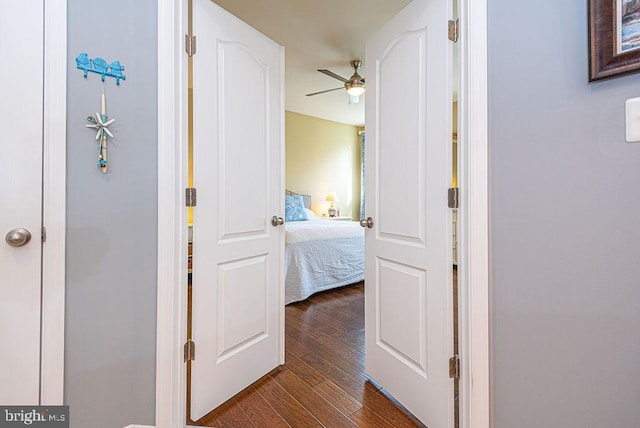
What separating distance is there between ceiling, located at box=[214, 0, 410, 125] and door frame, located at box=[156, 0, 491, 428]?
34.0 inches

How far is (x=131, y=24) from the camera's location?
1.20m

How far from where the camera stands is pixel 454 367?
4.17ft

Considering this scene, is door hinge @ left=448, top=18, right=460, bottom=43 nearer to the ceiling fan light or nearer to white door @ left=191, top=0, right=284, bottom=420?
white door @ left=191, top=0, right=284, bottom=420

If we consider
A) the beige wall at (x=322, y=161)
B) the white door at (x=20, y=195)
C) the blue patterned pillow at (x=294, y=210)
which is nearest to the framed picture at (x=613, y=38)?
the white door at (x=20, y=195)

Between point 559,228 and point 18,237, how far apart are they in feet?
6.00

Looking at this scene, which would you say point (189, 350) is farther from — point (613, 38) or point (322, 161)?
point (322, 161)

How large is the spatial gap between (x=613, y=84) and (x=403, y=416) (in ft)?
5.19

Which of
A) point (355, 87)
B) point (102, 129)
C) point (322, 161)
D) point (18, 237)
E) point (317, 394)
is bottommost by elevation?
point (317, 394)

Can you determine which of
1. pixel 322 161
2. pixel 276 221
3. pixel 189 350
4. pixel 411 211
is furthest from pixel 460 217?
pixel 322 161

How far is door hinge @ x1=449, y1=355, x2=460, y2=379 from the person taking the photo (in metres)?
1.26

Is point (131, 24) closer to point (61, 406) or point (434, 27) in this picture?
point (434, 27)

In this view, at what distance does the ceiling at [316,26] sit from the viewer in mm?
2408

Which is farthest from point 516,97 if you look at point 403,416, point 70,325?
point 70,325

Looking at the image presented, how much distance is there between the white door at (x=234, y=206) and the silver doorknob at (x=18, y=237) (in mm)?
578
